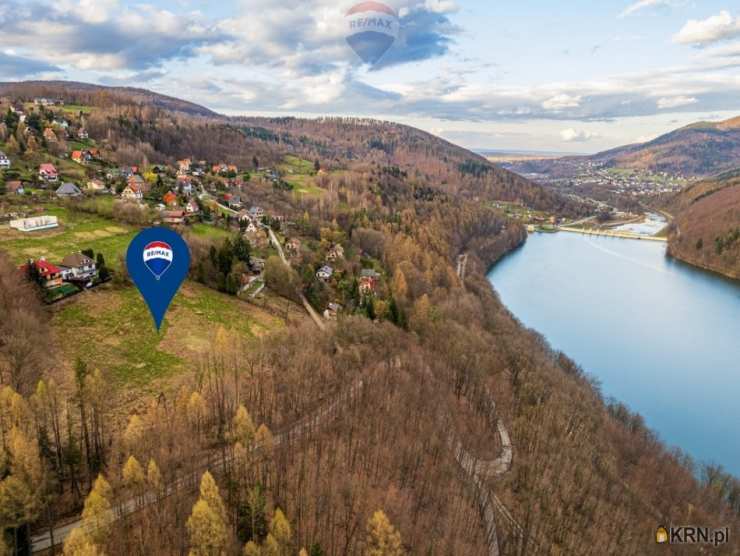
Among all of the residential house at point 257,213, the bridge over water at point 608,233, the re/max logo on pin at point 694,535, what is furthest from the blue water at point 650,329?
the residential house at point 257,213

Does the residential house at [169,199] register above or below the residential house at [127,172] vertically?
below

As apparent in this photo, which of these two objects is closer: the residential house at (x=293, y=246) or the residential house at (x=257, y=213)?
the residential house at (x=293, y=246)

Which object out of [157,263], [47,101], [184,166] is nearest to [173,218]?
[157,263]

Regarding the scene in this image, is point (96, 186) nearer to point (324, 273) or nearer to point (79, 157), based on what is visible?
point (79, 157)

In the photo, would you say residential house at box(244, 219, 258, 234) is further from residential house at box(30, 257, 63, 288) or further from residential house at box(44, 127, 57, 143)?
residential house at box(44, 127, 57, 143)

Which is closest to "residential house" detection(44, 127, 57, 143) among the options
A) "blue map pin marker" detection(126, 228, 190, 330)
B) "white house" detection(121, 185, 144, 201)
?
"white house" detection(121, 185, 144, 201)

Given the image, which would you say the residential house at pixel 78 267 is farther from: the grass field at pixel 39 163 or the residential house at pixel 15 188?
the grass field at pixel 39 163
